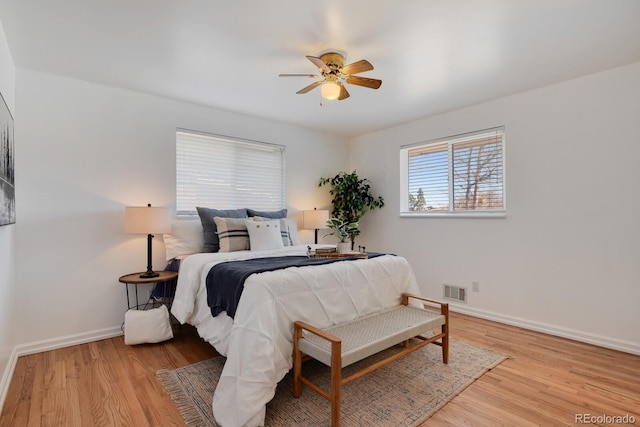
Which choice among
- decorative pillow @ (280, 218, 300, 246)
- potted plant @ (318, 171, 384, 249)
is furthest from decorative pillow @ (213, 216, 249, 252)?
potted plant @ (318, 171, 384, 249)

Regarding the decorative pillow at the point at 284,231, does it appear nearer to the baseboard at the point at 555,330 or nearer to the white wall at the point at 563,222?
the white wall at the point at 563,222

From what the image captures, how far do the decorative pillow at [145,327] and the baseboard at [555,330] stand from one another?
321cm

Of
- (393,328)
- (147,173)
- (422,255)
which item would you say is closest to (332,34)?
(393,328)

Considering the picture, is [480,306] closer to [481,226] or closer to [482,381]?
[481,226]

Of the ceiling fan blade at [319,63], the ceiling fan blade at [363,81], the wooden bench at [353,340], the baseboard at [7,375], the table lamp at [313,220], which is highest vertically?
the ceiling fan blade at [319,63]

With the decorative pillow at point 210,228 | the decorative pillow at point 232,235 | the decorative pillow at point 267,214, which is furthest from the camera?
the decorative pillow at point 267,214

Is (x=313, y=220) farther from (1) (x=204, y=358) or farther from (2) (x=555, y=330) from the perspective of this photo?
(2) (x=555, y=330)

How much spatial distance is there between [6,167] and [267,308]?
2005 millimetres

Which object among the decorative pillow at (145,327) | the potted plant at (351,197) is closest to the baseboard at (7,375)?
the decorative pillow at (145,327)

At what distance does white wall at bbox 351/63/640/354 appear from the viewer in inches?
107

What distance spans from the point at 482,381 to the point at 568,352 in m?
1.08

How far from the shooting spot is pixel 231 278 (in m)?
2.13

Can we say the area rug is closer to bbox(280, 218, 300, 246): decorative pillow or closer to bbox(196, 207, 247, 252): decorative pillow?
bbox(196, 207, 247, 252): decorative pillow

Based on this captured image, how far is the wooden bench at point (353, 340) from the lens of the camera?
66.2 inches
